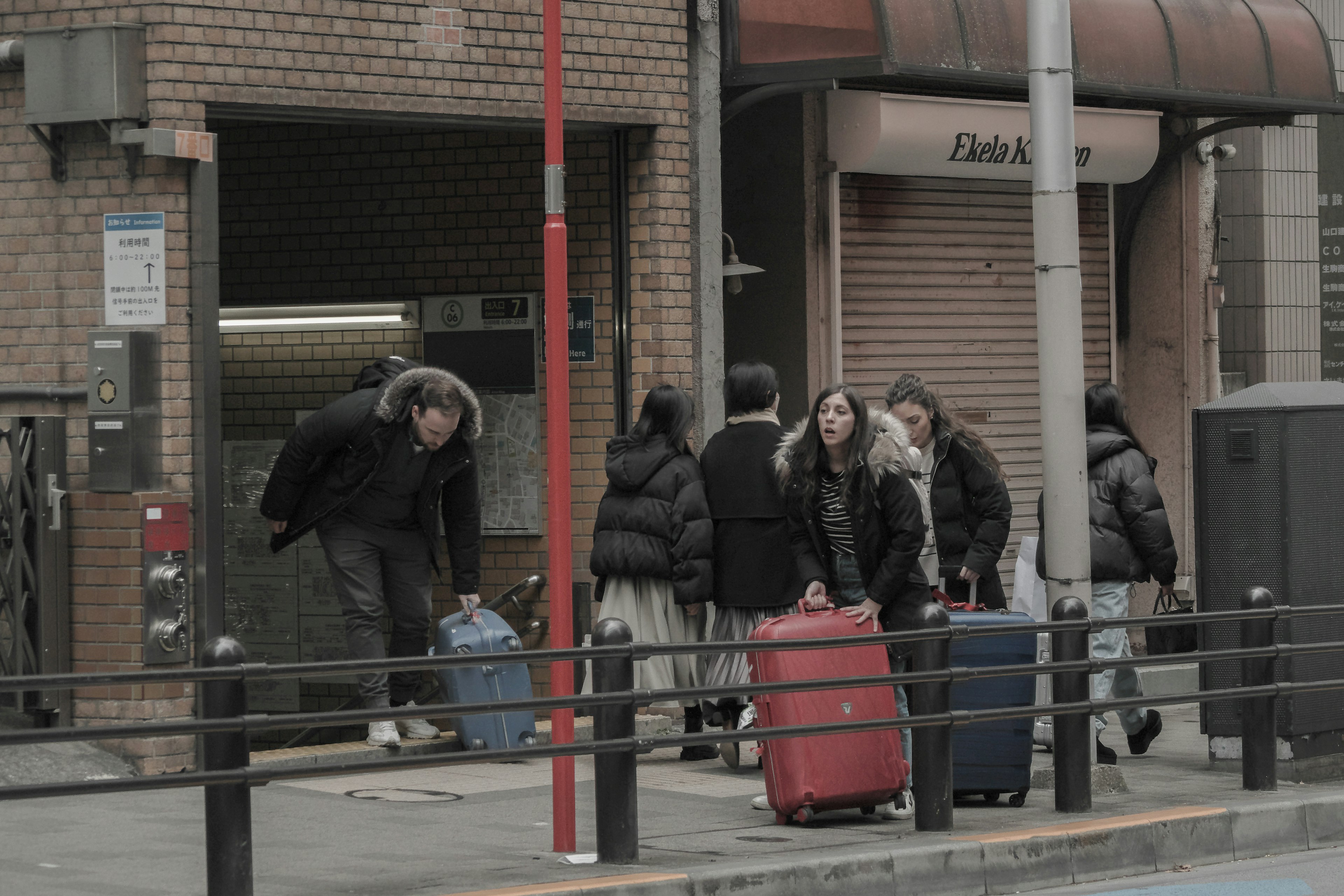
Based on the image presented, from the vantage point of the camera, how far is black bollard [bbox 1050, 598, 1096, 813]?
23.6 ft

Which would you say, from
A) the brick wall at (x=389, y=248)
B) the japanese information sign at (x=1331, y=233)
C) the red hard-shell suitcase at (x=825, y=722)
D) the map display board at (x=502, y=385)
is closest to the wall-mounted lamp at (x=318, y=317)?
the brick wall at (x=389, y=248)

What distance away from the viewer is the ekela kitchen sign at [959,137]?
11.0m

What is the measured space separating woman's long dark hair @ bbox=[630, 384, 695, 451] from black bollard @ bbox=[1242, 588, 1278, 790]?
103 inches

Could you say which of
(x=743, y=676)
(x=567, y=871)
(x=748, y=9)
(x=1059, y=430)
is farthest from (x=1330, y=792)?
(x=748, y=9)

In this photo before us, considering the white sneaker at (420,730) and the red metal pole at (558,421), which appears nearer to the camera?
the red metal pole at (558,421)

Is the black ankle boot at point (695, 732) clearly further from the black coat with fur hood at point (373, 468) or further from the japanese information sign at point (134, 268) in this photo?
the japanese information sign at point (134, 268)

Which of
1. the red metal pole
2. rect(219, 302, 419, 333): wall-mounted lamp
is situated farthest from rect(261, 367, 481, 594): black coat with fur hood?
rect(219, 302, 419, 333): wall-mounted lamp

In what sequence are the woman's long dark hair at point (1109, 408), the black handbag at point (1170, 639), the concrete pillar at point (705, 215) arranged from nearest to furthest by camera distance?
the woman's long dark hair at point (1109, 408), the concrete pillar at point (705, 215), the black handbag at point (1170, 639)

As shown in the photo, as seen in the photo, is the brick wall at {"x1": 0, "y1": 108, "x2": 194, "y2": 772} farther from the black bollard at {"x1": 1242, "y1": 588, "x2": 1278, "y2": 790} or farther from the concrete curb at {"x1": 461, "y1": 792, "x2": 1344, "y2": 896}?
the black bollard at {"x1": 1242, "y1": 588, "x2": 1278, "y2": 790}

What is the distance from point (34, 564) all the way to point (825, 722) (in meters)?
3.76

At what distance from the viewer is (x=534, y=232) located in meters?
10.4

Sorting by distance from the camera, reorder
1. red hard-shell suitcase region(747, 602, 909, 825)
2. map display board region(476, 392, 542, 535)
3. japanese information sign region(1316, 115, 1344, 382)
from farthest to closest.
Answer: japanese information sign region(1316, 115, 1344, 382) < map display board region(476, 392, 542, 535) < red hard-shell suitcase region(747, 602, 909, 825)

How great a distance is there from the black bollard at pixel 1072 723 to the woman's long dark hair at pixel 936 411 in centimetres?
146

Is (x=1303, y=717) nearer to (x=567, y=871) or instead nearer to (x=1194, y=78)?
(x=567, y=871)
